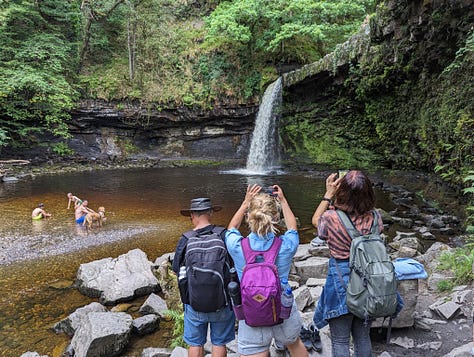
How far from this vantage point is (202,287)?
2551 millimetres

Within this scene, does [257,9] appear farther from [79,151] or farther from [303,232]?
[303,232]

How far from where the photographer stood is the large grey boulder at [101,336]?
12.5 feet

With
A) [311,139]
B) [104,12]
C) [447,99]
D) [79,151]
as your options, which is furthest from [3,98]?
[447,99]

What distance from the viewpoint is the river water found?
4.76 metres

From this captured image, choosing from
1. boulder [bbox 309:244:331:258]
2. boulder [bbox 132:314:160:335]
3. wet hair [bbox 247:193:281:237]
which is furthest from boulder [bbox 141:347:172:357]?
boulder [bbox 309:244:331:258]

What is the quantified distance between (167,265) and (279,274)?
403 centimetres

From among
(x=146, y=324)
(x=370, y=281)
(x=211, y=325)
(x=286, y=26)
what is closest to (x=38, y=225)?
(x=146, y=324)

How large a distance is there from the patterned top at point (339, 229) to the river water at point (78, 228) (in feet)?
9.66

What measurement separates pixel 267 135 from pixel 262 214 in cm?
1946

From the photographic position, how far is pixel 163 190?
14.0 meters

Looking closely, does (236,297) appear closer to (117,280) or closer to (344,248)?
(344,248)

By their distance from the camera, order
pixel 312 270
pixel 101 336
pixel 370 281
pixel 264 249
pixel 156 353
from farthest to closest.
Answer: pixel 312 270
pixel 101 336
pixel 156 353
pixel 264 249
pixel 370 281

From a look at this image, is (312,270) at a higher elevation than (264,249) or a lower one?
lower

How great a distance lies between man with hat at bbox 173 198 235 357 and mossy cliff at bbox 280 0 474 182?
24.3 ft
